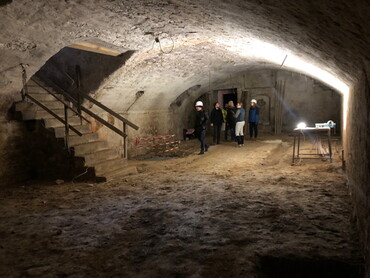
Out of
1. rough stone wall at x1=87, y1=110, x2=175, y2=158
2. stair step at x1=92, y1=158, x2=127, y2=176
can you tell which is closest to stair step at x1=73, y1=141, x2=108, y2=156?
stair step at x1=92, y1=158, x2=127, y2=176

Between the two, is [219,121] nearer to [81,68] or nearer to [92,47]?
[81,68]

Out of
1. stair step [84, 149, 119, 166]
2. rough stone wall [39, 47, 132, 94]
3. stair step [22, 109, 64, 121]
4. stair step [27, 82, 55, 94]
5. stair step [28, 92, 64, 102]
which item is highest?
rough stone wall [39, 47, 132, 94]

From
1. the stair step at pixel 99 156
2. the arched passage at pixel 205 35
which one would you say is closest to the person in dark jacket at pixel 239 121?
the arched passage at pixel 205 35

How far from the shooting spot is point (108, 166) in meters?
6.95

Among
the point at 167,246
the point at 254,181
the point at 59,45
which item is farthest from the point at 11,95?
the point at 254,181

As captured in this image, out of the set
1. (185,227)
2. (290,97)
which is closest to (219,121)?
(290,97)

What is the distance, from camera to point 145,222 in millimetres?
3986

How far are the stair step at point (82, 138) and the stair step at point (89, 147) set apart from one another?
0.15 meters

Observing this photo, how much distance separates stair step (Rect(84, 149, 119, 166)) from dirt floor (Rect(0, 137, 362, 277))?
62 cm

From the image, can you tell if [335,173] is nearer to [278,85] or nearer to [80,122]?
[80,122]

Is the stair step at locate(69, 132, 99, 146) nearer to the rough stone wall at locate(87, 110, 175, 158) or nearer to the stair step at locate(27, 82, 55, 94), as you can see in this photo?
the rough stone wall at locate(87, 110, 175, 158)

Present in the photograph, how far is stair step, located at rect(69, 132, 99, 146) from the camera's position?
6.72 metres

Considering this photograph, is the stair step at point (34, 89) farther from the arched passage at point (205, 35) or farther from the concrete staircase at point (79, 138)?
the arched passage at point (205, 35)

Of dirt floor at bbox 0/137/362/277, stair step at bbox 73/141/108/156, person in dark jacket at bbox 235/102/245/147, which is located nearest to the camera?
dirt floor at bbox 0/137/362/277
